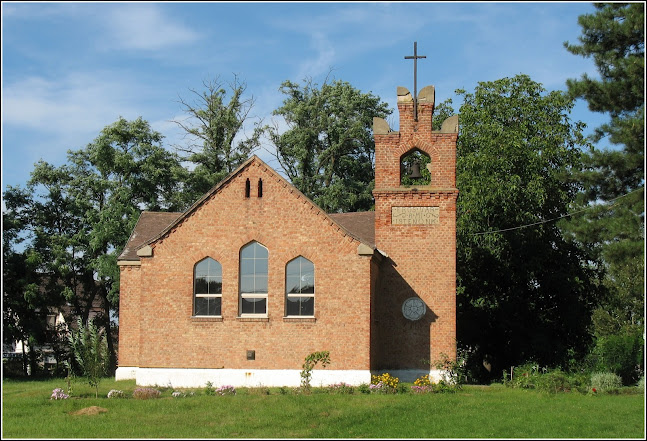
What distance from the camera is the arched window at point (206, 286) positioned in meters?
26.7

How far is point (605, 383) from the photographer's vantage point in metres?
24.3

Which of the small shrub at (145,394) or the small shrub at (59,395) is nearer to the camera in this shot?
the small shrub at (59,395)

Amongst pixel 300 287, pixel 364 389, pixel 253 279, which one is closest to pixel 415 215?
pixel 300 287

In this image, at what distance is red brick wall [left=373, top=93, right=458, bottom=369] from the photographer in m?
27.1

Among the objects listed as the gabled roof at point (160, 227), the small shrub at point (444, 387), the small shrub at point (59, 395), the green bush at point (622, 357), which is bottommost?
the small shrub at point (444, 387)

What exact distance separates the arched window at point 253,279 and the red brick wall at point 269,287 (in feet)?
0.85

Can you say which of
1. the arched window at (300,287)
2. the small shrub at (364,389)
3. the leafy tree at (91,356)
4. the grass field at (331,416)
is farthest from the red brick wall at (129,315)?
the small shrub at (364,389)

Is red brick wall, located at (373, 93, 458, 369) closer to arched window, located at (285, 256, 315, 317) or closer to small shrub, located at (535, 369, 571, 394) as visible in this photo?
arched window, located at (285, 256, 315, 317)

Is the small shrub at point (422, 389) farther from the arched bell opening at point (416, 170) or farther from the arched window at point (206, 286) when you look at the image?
the arched bell opening at point (416, 170)

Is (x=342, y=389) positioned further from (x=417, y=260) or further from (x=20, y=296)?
(x=20, y=296)

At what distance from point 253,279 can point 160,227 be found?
7855 millimetres

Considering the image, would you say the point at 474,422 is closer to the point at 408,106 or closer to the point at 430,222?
the point at 430,222

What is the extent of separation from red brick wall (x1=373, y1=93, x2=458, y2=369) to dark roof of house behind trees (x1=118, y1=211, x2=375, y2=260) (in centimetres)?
176

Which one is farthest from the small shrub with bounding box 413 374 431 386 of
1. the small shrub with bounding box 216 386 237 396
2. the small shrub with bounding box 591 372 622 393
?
the small shrub with bounding box 216 386 237 396
